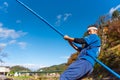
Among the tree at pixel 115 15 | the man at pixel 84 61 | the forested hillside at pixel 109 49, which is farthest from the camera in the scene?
the tree at pixel 115 15

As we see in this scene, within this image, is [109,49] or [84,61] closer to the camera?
[84,61]

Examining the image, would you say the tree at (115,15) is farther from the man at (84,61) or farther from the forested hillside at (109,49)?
the man at (84,61)

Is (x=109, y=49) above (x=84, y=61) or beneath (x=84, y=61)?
above

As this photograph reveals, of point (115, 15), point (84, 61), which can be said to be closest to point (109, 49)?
point (115, 15)

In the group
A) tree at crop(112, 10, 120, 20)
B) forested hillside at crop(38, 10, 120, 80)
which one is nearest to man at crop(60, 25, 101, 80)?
forested hillside at crop(38, 10, 120, 80)

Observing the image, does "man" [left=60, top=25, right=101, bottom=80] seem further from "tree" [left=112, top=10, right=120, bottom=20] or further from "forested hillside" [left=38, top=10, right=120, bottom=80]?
"tree" [left=112, top=10, right=120, bottom=20]

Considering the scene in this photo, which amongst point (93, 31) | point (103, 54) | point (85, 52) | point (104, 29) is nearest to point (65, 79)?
point (85, 52)

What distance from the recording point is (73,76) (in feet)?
23.1

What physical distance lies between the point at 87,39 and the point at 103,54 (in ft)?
85.8

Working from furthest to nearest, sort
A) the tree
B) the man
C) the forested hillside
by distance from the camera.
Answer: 1. the tree
2. the forested hillside
3. the man

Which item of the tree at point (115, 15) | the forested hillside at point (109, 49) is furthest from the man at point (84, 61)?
the tree at point (115, 15)

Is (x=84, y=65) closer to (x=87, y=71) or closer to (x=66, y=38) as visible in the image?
(x=87, y=71)

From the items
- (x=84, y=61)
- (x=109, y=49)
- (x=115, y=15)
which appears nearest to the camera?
(x=84, y=61)

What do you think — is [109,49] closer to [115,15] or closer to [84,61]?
[115,15]
